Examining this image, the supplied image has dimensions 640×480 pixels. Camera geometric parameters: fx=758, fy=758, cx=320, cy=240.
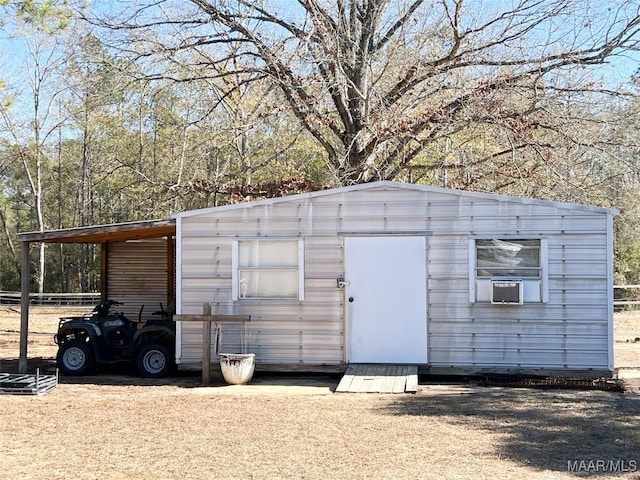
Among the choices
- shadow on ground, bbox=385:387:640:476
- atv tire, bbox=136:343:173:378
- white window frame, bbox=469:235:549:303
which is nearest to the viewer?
shadow on ground, bbox=385:387:640:476

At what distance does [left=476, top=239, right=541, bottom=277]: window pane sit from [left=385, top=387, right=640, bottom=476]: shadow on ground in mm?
1642

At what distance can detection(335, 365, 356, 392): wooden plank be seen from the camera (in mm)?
9297

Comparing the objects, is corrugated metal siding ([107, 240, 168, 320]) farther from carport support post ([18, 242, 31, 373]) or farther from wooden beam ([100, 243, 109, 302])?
carport support post ([18, 242, 31, 373])

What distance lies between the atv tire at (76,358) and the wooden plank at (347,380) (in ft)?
12.9

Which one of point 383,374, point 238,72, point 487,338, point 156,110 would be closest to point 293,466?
point 383,374

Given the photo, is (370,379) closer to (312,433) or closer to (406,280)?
(406,280)

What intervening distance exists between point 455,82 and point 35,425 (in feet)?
38.8

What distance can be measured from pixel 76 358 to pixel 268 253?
3.35 metres

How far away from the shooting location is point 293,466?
18.9ft

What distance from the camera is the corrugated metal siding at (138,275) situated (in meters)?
14.0

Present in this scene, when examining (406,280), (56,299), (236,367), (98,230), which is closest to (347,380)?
(236,367)

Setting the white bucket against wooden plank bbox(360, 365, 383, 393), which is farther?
the white bucket

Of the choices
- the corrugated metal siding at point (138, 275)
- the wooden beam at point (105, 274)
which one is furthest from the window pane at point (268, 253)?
the wooden beam at point (105, 274)

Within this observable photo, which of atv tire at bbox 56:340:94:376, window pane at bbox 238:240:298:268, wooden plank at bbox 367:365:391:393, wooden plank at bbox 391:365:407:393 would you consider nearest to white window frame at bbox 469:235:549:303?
wooden plank at bbox 391:365:407:393
